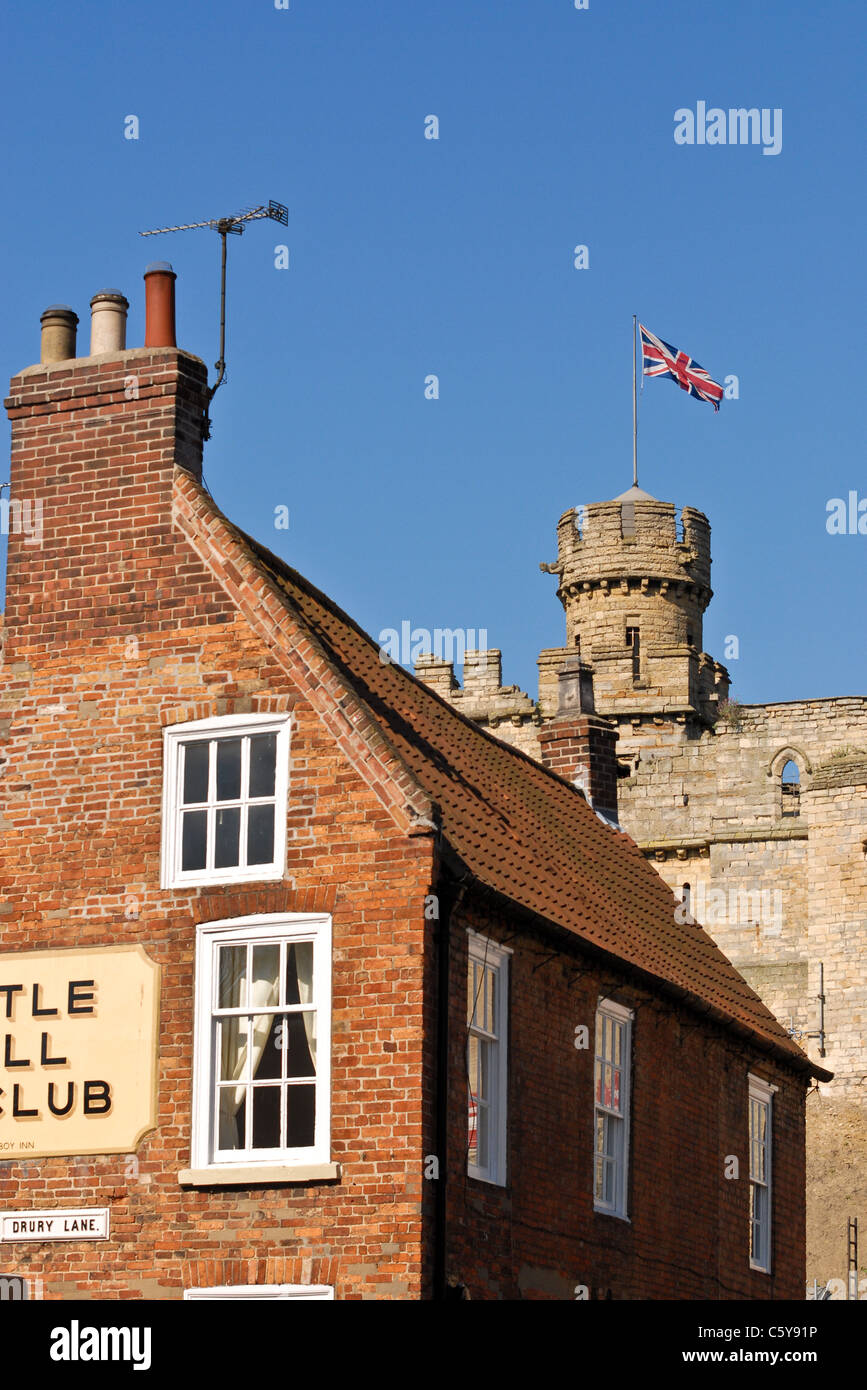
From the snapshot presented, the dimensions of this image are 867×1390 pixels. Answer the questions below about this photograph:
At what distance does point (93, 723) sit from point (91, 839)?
41.1 inches

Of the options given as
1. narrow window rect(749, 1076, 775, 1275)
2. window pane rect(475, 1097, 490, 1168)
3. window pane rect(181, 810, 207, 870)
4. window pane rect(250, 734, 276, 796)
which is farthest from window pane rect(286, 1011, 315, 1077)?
narrow window rect(749, 1076, 775, 1275)

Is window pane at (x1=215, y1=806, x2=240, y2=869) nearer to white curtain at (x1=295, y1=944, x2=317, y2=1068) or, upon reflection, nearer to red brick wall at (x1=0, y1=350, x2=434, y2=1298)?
red brick wall at (x1=0, y1=350, x2=434, y2=1298)

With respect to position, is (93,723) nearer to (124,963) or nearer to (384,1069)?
(124,963)

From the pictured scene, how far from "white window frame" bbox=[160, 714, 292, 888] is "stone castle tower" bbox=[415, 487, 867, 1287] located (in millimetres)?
30574

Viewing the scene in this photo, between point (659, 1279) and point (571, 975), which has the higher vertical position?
point (571, 975)

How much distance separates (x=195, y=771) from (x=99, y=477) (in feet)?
9.68

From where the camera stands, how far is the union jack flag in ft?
207

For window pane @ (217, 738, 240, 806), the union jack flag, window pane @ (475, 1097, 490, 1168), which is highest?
the union jack flag

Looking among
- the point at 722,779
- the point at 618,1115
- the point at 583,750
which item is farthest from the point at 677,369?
the point at 618,1115

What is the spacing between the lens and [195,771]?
20.2m

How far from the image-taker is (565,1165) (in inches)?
842

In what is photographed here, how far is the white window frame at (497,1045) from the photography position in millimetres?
19859

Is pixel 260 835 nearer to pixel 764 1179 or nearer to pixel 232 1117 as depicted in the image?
pixel 232 1117
